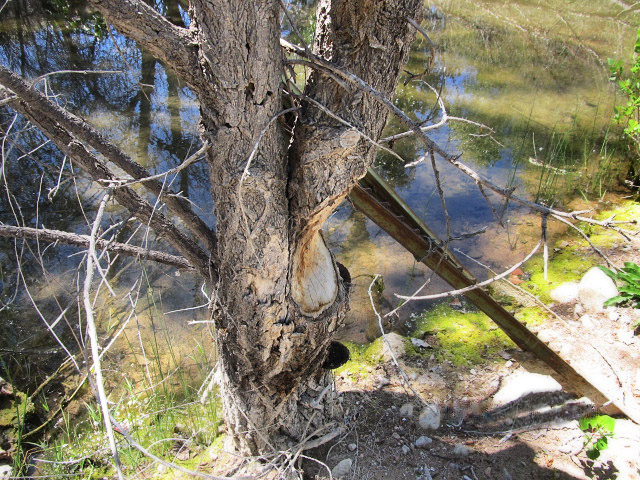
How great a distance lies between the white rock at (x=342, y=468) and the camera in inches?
83.7

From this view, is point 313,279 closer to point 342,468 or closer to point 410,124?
point 410,124

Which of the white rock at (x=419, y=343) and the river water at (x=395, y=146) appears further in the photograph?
the river water at (x=395, y=146)

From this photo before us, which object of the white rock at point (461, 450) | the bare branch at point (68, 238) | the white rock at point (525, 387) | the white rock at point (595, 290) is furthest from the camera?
the white rock at point (595, 290)

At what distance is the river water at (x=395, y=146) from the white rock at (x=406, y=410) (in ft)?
2.87

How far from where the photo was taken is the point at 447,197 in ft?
15.4

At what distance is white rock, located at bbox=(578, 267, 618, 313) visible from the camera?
3207 millimetres

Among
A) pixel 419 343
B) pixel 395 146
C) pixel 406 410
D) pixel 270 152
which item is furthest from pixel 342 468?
pixel 395 146

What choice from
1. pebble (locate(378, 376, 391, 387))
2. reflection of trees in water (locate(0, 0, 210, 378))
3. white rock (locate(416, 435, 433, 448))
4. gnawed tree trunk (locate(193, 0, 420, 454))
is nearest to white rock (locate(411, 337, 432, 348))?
pebble (locate(378, 376, 391, 387))

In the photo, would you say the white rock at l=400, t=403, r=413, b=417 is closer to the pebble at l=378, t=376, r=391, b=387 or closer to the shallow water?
the pebble at l=378, t=376, r=391, b=387

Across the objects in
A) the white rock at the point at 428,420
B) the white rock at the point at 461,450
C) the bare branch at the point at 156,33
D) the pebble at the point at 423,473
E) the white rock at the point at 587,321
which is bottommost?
the white rock at the point at 428,420

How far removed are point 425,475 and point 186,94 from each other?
5231mm

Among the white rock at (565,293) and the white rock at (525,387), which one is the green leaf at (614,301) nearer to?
the white rock at (565,293)

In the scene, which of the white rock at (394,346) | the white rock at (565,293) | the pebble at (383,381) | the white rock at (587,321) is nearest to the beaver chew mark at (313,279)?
the pebble at (383,381)

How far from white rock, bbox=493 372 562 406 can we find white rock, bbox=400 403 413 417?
1.67 feet
